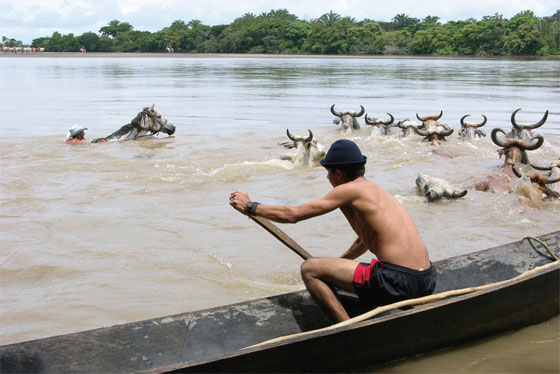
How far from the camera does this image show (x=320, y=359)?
12.2 ft

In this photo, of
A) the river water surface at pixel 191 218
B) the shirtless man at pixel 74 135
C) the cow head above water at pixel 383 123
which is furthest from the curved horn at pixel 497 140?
the shirtless man at pixel 74 135

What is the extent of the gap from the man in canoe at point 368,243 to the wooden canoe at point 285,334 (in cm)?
18

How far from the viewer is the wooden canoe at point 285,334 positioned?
11.7ft

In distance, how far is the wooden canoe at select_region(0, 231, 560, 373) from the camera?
3576 mm

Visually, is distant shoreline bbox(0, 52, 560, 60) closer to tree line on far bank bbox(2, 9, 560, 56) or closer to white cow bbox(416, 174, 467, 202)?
tree line on far bank bbox(2, 9, 560, 56)

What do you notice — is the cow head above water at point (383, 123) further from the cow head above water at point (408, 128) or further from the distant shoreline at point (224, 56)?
the distant shoreline at point (224, 56)

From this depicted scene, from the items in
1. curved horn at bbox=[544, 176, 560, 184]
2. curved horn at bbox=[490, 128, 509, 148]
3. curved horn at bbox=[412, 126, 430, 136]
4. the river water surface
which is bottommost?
the river water surface

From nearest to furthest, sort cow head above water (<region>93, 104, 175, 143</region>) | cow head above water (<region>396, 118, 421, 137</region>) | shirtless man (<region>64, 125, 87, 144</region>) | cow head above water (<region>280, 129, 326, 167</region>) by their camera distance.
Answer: cow head above water (<region>280, 129, 326, 167</region>), shirtless man (<region>64, 125, 87, 144</region>), cow head above water (<region>396, 118, 421, 137</region>), cow head above water (<region>93, 104, 175, 143</region>)

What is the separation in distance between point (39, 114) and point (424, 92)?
16.4 meters

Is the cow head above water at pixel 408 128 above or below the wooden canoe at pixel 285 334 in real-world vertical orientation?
above

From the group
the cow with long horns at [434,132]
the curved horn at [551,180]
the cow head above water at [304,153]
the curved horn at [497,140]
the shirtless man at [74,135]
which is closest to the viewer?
the curved horn at [551,180]

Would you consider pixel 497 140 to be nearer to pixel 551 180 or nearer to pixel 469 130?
pixel 551 180

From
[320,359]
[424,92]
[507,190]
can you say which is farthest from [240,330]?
[424,92]

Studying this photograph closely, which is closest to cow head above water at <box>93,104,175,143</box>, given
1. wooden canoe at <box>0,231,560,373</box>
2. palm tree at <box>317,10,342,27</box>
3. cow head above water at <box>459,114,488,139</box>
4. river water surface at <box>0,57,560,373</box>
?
river water surface at <box>0,57,560,373</box>
